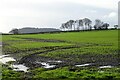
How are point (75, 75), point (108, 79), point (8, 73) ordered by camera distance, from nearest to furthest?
point (108, 79)
point (75, 75)
point (8, 73)

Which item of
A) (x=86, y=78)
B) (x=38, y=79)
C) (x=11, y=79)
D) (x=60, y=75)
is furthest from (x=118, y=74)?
(x=11, y=79)

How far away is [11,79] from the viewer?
21844 mm

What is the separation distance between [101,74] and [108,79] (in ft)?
5.08

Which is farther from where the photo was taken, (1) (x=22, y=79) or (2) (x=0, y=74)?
(2) (x=0, y=74)

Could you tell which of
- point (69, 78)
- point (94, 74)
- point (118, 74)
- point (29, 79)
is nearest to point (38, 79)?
point (29, 79)

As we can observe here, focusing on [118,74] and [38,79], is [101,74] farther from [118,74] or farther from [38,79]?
[38,79]

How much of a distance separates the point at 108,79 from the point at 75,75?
256 cm

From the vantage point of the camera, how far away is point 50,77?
22.3 metres

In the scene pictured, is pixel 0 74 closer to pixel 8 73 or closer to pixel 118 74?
pixel 8 73

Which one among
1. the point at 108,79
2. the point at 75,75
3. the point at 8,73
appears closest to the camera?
the point at 108,79

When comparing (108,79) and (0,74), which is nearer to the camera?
(108,79)

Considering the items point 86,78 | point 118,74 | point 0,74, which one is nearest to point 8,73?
point 0,74

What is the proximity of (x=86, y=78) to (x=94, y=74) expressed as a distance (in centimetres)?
154

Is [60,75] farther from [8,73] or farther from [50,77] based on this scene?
[8,73]
